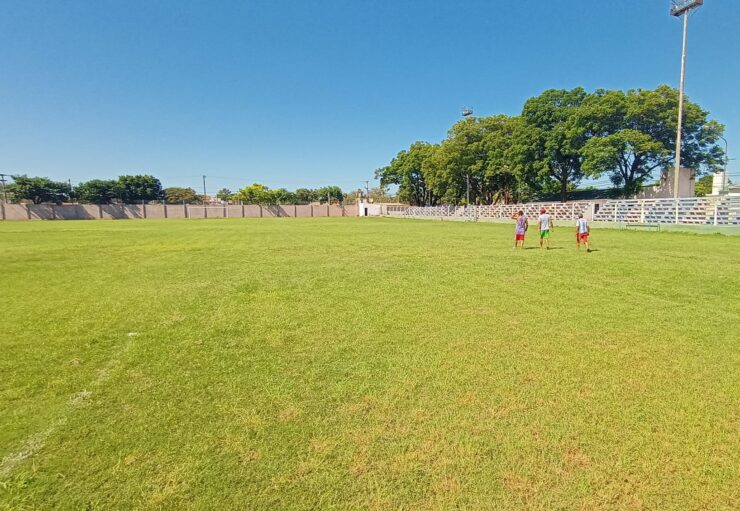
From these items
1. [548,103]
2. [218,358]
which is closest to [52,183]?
[548,103]

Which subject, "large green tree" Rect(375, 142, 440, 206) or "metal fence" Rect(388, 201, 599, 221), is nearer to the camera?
"metal fence" Rect(388, 201, 599, 221)

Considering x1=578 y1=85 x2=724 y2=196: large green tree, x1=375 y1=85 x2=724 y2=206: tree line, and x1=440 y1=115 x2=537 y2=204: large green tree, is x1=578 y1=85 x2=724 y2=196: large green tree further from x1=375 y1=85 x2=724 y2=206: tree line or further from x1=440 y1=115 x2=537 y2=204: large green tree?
x1=440 y1=115 x2=537 y2=204: large green tree

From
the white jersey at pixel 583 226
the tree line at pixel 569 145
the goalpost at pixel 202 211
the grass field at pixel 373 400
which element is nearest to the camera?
the grass field at pixel 373 400

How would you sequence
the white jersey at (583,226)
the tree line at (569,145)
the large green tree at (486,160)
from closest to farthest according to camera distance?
1. the white jersey at (583,226)
2. the tree line at (569,145)
3. the large green tree at (486,160)

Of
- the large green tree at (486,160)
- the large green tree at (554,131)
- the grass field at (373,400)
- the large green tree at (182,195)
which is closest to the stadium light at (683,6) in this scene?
the large green tree at (554,131)

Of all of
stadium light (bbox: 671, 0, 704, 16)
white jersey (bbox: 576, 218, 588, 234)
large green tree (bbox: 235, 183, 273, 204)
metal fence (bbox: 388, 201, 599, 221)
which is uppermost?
stadium light (bbox: 671, 0, 704, 16)

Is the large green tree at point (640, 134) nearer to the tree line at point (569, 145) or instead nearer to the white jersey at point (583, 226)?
the tree line at point (569, 145)

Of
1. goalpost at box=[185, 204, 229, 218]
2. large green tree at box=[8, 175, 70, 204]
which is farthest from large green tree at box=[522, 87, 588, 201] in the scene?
large green tree at box=[8, 175, 70, 204]

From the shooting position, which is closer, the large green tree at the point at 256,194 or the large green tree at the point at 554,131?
the large green tree at the point at 554,131

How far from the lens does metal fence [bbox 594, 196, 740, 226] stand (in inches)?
702

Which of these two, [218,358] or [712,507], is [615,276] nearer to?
[712,507]

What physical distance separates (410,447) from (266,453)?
919 mm

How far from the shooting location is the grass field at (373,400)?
7.07ft

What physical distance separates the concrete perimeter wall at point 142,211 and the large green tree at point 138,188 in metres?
11.6
